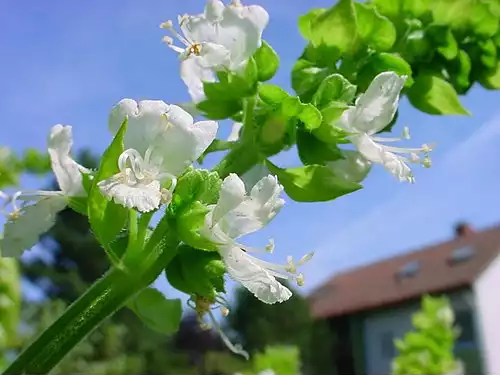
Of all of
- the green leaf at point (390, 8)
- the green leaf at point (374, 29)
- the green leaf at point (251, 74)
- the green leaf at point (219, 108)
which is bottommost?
the green leaf at point (219, 108)

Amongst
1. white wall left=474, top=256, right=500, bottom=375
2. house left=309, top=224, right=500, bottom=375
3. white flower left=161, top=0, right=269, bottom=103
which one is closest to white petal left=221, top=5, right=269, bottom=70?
white flower left=161, top=0, right=269, bottom=103

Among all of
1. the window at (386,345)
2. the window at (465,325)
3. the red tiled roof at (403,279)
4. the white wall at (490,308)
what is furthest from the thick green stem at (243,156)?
the window at (386,345)

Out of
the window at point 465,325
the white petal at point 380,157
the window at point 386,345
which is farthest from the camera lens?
the window at point 386,345

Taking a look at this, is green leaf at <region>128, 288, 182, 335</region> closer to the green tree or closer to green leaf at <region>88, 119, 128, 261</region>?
green leaf at <region>88, 119, 128, 261</region>

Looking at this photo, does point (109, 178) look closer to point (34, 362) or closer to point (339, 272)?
point (34, 362)

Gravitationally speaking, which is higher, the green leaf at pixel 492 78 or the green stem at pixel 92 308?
the green leaf at pixel 492 78

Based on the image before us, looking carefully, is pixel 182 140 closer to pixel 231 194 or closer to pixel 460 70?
pixel 231 194

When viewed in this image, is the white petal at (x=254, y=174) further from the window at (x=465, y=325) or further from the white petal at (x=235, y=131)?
the window at (x=465, y=325)
